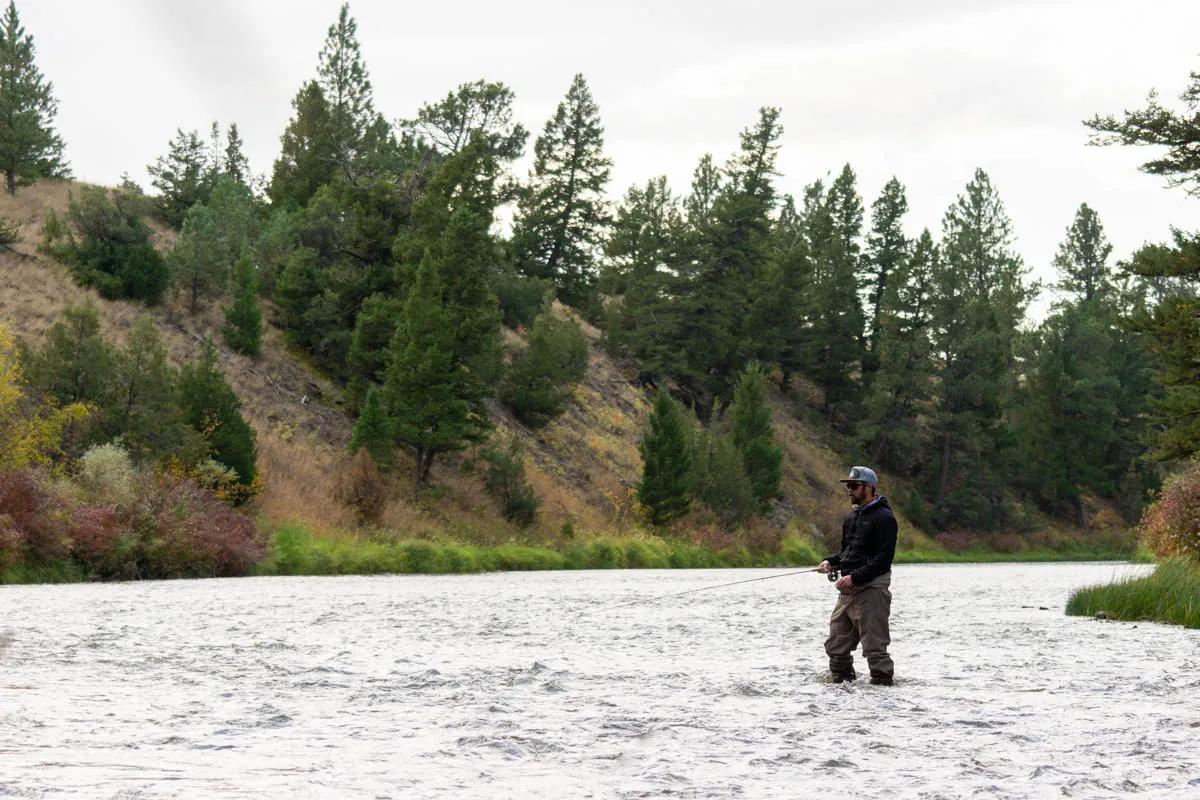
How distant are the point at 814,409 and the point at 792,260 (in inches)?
458

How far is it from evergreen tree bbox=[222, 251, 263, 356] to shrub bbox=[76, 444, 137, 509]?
61.4 ft

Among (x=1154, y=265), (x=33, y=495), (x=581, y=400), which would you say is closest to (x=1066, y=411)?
(x=581, y=400)

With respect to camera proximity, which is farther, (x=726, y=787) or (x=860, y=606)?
(x=860, y=606)

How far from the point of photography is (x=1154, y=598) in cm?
2148

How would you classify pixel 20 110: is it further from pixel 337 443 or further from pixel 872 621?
pixel 872 621

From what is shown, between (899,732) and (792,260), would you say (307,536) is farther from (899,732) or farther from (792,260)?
(792,260)

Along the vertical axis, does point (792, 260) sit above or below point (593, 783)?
above

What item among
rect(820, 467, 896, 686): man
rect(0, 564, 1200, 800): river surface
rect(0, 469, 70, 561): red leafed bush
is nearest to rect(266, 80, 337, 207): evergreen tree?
rect(0, 469, 70, 561): red leafed bush

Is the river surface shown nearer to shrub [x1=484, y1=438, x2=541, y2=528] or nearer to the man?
the man

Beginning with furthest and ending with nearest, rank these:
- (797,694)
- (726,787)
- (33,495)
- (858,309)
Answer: (858,309) → (33,495) → (797,694) → (726,787)

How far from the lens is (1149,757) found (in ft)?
29.0

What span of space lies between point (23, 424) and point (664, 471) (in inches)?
1099

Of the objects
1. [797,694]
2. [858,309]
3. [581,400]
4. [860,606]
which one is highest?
[858,309]

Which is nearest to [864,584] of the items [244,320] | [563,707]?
[563,707]
